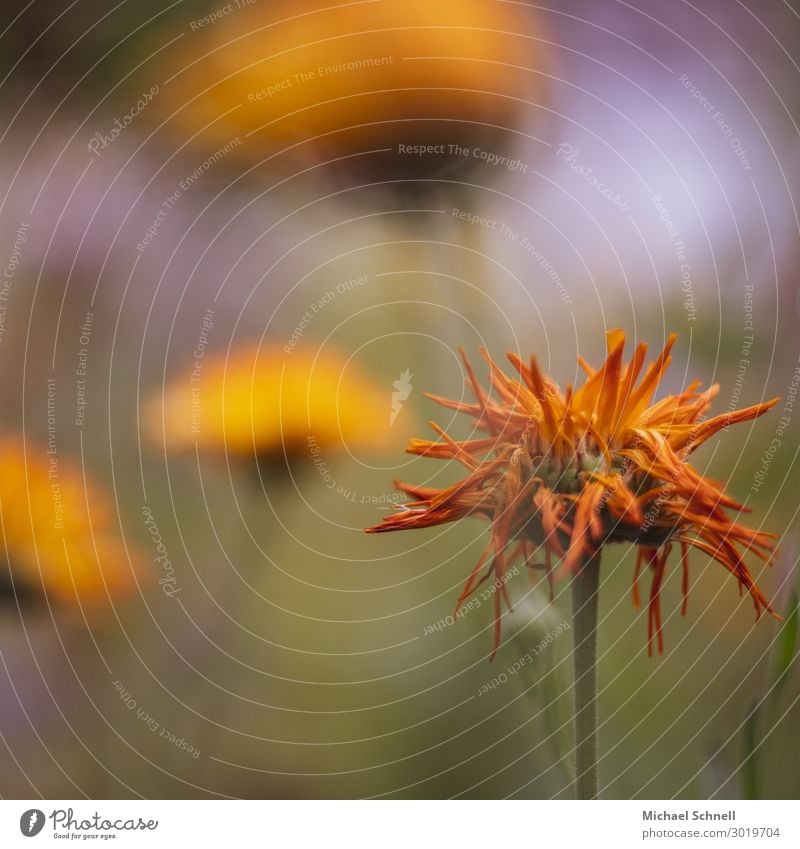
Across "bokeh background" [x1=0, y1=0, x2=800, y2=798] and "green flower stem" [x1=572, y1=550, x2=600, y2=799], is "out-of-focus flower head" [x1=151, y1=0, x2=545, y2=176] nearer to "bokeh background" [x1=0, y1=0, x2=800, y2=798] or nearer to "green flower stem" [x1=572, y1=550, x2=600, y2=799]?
"bokeh background" [x1=0, y1=0, x2=800, y2=798]

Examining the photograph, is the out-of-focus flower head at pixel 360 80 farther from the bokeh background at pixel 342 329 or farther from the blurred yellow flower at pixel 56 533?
the blurred yellow flower at pixel 56 533

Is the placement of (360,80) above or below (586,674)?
above

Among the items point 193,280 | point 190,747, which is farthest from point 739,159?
point 190,747
